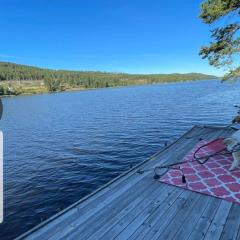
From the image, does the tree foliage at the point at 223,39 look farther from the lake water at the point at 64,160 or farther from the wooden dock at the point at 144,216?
the wooden dock at the point at 144,216

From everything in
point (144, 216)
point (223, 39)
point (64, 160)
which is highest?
point (223, 39)

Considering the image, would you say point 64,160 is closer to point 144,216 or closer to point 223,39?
point 144,216

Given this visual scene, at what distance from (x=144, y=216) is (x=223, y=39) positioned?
11.7m

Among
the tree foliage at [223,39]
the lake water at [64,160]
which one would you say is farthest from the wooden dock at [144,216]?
the tree foliage at [223,39]

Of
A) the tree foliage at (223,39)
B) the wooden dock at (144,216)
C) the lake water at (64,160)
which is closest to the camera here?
the wooden dock at (144,216)

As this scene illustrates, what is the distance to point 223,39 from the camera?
44.5 ft

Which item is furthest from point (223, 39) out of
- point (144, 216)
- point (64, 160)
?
point (144, 216)

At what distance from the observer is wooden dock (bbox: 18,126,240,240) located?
15.5ft

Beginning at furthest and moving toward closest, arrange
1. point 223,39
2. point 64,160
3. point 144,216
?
point 64,160 < point 223,39 < point 144,216

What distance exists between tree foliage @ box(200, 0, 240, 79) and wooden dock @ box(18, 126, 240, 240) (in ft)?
30.8

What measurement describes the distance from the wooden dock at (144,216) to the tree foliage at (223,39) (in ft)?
30.8

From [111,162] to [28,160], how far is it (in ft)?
18.1

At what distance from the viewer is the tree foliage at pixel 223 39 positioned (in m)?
12.8

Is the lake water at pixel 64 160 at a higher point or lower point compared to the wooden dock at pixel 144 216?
lower
